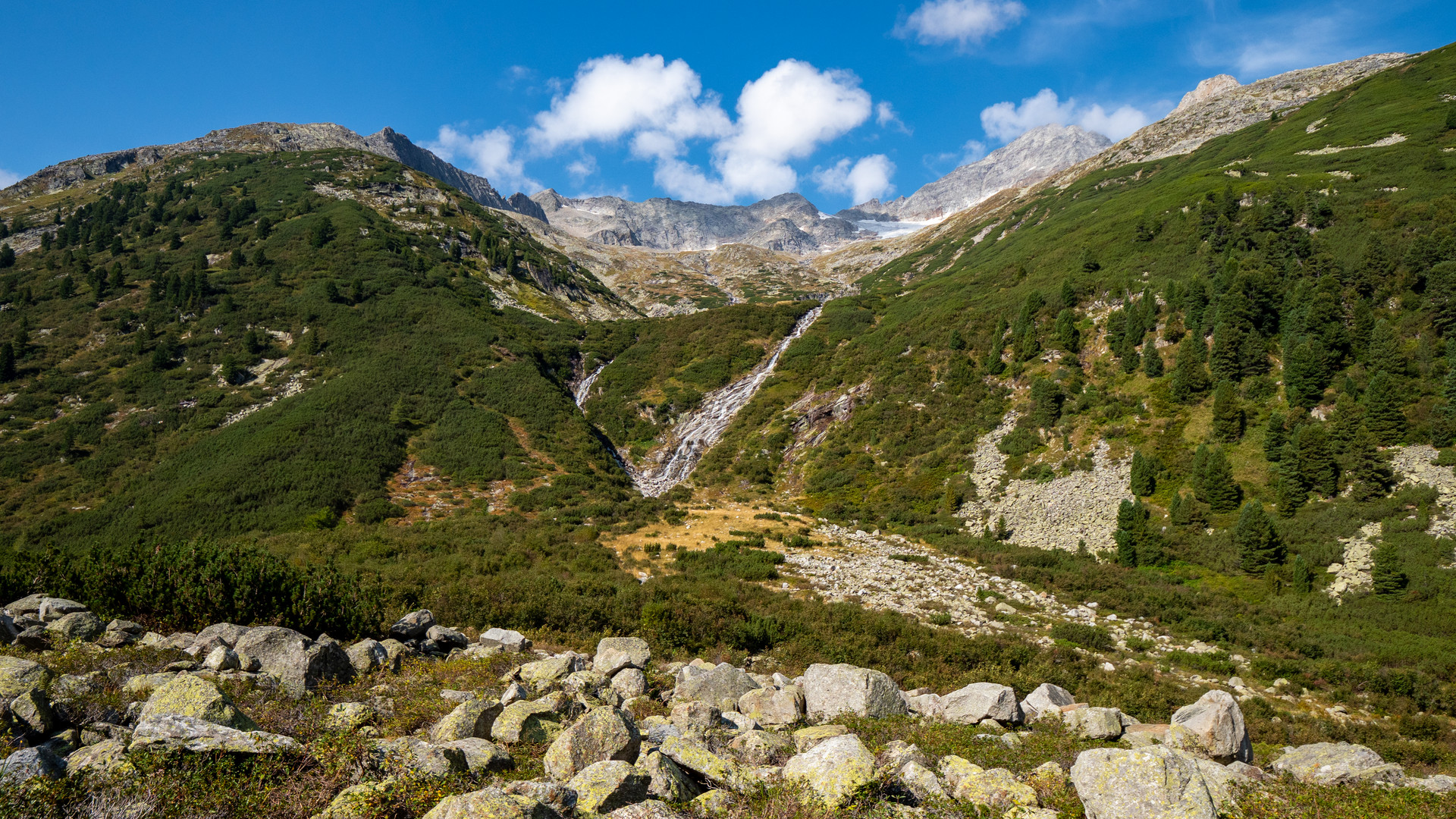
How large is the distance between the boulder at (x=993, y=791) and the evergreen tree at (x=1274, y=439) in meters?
30.1

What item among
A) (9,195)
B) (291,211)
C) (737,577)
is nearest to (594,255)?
(291,211)

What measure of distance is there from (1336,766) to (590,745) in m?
9.50

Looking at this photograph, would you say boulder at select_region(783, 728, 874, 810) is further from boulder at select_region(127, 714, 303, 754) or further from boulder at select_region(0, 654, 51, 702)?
boulder at select_region(0, 654, 51, 702)

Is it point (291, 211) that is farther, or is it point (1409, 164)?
point (291, 211)

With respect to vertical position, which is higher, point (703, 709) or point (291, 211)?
point (291, 211)

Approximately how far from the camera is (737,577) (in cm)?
2269

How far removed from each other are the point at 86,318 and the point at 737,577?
72649 mm

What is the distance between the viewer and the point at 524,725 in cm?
687

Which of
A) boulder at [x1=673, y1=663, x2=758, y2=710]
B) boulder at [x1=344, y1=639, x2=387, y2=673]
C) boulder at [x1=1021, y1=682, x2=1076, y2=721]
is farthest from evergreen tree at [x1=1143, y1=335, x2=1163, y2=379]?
boulder at [x1=344, y1=639, x2=387, y2=673]

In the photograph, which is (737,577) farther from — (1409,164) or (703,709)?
(1409,164)

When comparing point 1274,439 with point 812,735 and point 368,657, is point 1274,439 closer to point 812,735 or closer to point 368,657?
point 812,735

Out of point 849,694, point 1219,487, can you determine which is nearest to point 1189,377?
point 1219,487

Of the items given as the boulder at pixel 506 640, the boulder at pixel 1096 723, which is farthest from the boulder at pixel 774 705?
the boulder at pixel 506 640

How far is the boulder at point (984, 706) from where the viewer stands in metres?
9.34
